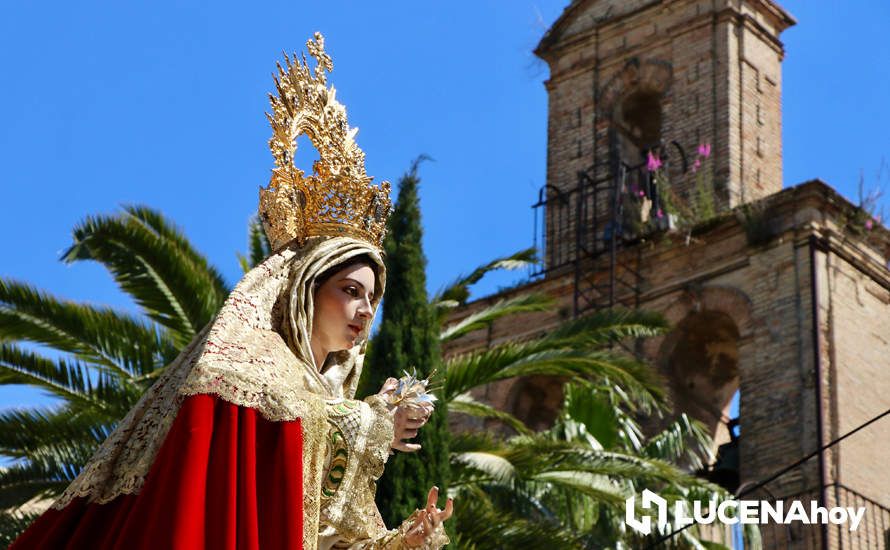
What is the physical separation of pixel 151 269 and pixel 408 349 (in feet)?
6.05

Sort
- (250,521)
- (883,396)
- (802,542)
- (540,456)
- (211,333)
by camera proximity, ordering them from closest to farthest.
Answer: (250,521), (211,333), (540,456), (802,542), (883,396)

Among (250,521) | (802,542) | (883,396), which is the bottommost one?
(250,521)

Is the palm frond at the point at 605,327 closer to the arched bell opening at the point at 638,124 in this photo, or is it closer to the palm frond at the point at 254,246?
the palm frond at the point at 254,246

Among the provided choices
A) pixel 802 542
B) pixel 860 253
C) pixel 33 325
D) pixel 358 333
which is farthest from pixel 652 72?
pixel 358 333

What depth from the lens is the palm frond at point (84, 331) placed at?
37.5 ft

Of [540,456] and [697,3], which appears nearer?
[540,456]

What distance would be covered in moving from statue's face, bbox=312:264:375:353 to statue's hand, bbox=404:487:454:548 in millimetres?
495

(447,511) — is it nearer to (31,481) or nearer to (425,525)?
(425,525)

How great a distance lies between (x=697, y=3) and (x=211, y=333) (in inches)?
797

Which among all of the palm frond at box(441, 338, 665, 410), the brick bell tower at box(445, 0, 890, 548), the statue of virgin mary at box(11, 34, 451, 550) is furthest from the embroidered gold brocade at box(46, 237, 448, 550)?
the brick bell tower at box(445, 0, 890, 548)

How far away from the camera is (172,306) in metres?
12.0

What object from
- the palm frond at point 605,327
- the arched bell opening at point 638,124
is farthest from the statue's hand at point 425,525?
the arched bell opening at point 638,124

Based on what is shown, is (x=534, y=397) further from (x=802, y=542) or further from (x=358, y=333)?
(x=358, y=333)

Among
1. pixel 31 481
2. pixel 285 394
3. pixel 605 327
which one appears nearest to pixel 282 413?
pixel 285 394
